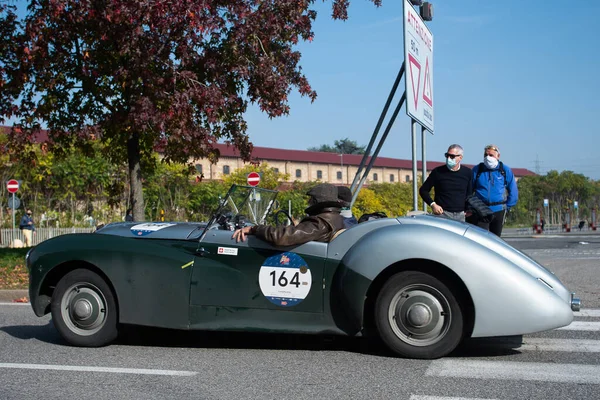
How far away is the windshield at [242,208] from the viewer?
5.87 metres

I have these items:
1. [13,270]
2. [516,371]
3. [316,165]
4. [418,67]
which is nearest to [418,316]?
[516,371]

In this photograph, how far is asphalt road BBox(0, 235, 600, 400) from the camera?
168 inches

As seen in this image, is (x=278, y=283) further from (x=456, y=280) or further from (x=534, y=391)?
(x=534, y=391)

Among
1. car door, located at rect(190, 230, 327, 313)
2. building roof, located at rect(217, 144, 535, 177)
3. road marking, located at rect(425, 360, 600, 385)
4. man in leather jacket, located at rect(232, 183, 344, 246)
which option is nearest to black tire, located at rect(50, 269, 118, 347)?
car door, located at rect(190, 230, 327, 313)

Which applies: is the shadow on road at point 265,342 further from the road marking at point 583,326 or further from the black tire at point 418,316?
the road marking at point 583,326

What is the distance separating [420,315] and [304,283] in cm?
91

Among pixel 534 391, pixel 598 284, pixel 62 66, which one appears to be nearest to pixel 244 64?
pixel 62 66

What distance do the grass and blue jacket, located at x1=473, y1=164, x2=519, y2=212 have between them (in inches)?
275

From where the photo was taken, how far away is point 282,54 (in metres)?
14.8

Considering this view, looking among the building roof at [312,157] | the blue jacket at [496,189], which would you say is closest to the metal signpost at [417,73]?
the blue jacket at [496,189]

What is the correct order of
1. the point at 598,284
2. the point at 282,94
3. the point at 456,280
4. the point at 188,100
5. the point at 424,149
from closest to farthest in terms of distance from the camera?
1. the point at 456,280
2. the point at 598,284
3. the point at 424,149
4. the point at 188,100
5. the point at 282,94

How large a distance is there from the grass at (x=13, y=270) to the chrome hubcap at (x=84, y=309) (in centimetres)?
529

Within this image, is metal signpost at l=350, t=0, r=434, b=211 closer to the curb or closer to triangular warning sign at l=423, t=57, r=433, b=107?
triangular warning sign at l=423, t=57, r=433, b=107

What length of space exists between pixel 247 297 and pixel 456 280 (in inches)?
63.1
